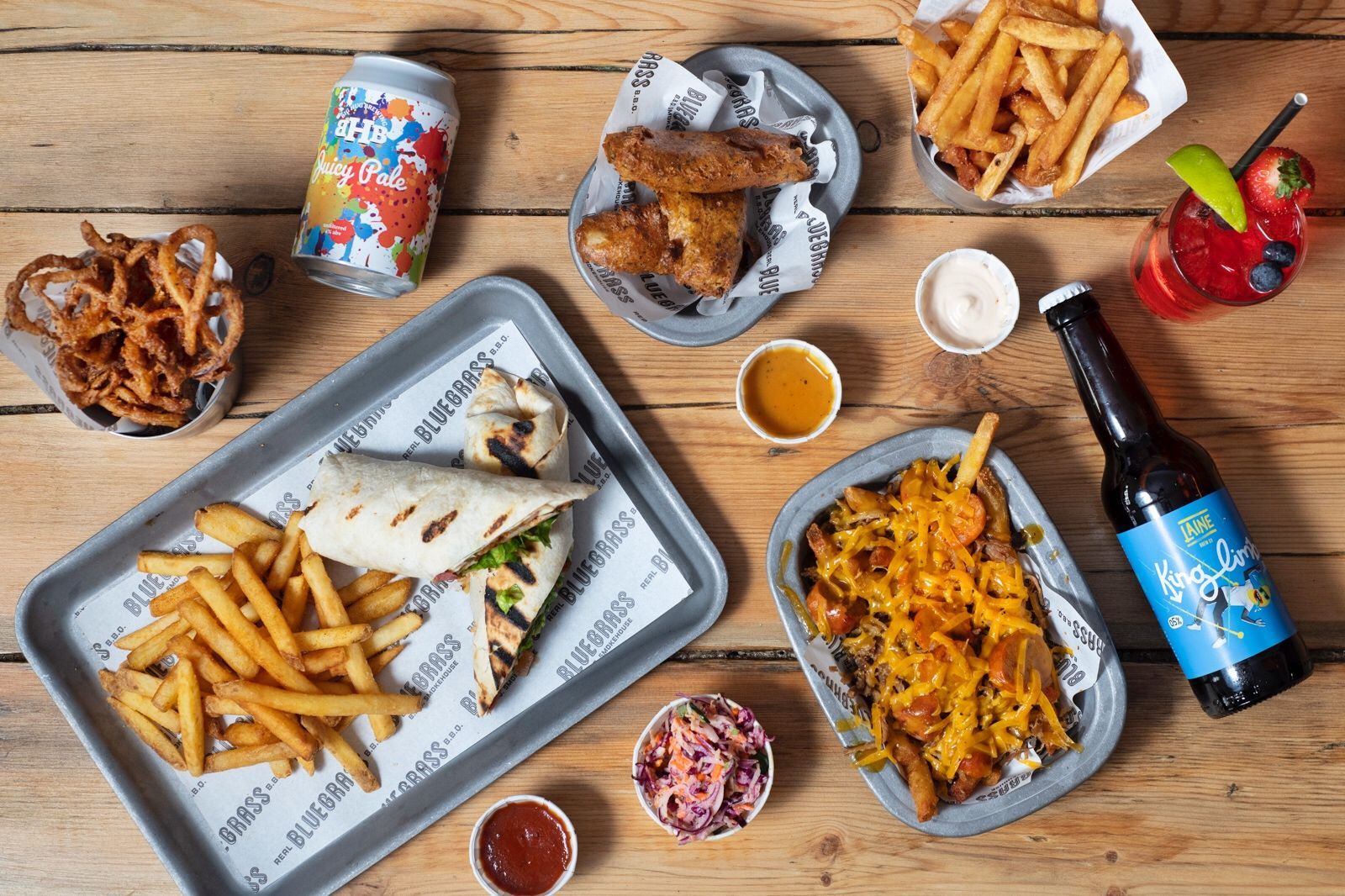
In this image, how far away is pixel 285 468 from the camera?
2396 mm

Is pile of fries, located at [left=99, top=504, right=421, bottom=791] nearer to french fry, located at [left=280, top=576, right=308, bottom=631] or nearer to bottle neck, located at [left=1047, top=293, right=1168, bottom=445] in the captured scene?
french fry, located at [left=280, top=576, right=308, bottom=631]

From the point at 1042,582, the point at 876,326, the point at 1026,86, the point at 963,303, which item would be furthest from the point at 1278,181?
the point at 1042,582

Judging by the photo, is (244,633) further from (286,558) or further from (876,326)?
(876,326)

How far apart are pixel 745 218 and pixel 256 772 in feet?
Answer: 6.45

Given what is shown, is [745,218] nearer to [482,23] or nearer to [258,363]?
[482,23]

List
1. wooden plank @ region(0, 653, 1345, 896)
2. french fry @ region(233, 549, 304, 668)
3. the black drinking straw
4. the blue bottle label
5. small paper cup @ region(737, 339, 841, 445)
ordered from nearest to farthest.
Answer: the black drinking straw → the blue bottle label → french fry @ region(233, 549, 304, 668) → small paper cup @ region(737, 339, 841, 445) → wooden plank @ region(0, 653, 1345, 896)

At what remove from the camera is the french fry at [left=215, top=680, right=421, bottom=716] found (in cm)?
211

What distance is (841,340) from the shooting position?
8.02 feet

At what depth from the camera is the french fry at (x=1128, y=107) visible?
2041mm

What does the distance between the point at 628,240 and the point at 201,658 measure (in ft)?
4.89

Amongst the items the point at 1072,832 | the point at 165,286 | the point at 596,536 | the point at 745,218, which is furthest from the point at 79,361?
the point at 1072,832

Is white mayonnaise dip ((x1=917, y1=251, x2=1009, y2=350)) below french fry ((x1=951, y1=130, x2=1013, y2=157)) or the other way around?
below

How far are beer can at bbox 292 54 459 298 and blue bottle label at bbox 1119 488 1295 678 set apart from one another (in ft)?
6.45

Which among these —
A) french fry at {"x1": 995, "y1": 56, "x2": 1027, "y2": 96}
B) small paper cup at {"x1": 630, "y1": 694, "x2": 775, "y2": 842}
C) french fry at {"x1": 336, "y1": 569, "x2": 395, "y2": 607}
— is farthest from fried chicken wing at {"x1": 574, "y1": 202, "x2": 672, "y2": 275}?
small paper cup at {"x1": 630, "y1": 694, "x2": 775, "y2": 842}
